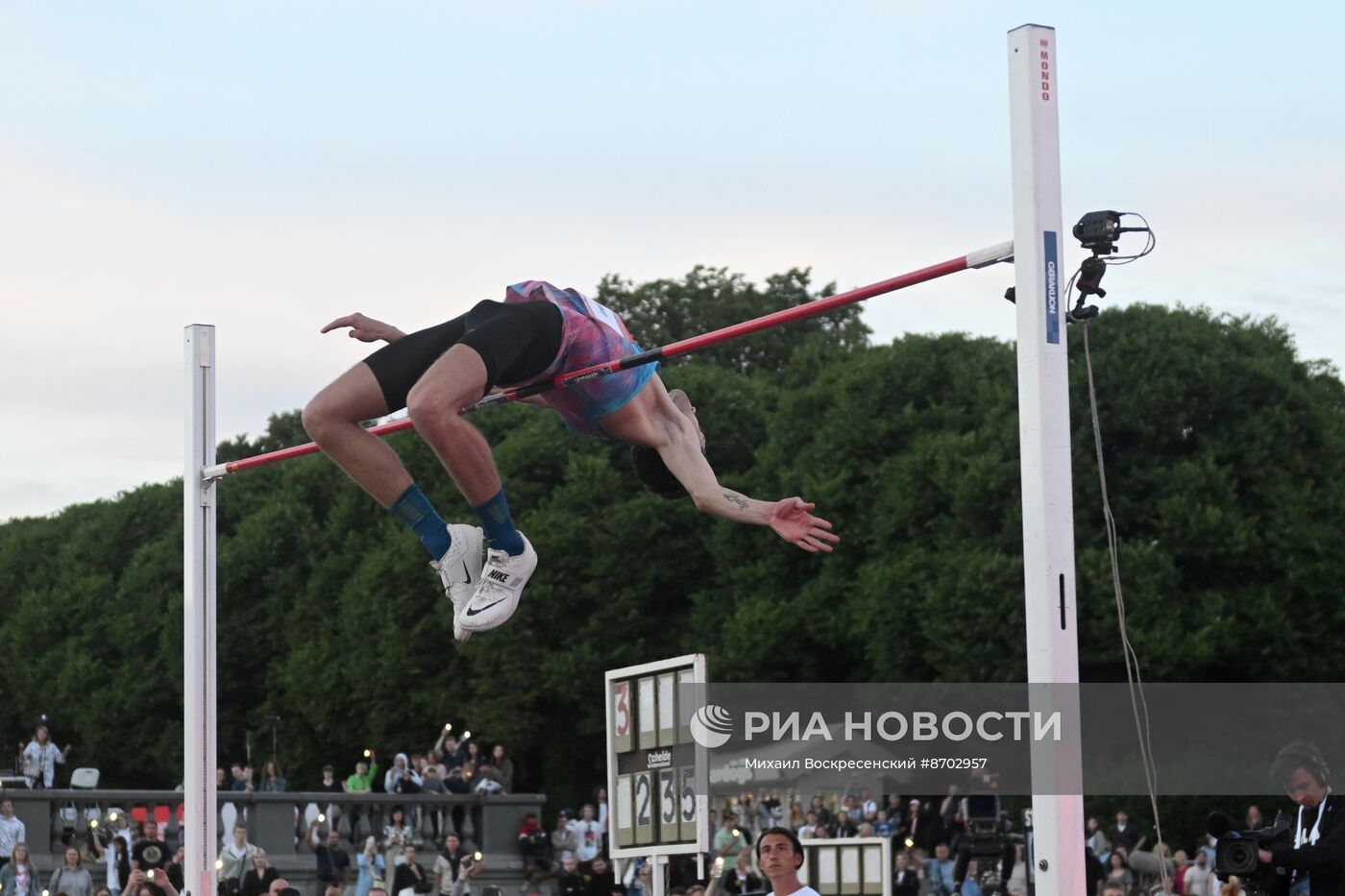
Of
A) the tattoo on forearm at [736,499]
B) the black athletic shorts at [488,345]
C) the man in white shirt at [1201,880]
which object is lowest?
the man in white shirt at [1201,880]

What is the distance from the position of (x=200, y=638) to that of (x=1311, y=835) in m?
5.75

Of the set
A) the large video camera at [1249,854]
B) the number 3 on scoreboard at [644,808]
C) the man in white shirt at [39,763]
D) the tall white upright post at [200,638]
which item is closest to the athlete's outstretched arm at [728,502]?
the large video camera at [1249,854]

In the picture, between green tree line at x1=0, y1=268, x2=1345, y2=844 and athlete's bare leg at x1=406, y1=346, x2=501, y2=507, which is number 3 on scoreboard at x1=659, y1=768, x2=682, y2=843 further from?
green tree line at x1=0, y1=268, x2=1345, y2=844

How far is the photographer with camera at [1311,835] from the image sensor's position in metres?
7.09

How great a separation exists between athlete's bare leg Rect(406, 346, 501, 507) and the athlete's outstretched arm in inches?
31.5

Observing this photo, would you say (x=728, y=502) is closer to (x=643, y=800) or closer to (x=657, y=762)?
(x=657, y=762)

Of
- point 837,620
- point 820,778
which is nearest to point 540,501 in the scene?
point 837,620

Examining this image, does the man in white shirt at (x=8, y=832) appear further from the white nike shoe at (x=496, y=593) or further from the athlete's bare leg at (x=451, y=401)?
the athlete's bare leg at (x=451, y=401)

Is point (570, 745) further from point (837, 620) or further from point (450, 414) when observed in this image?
point (450, 414)

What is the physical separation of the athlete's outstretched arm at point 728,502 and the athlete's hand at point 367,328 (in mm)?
1085

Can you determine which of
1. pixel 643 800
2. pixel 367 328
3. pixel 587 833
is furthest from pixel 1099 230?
pixel 587 833

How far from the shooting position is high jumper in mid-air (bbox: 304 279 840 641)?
7266 mm

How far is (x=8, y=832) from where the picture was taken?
69.0 feet

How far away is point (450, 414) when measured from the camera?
23.6ft
